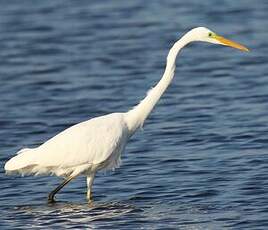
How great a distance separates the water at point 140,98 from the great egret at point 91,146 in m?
0.41

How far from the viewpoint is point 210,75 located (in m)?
19.3

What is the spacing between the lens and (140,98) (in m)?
17.8

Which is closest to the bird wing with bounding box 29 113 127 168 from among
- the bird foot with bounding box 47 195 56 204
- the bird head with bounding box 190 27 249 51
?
the bird foot with bounding box 47 195 56 204

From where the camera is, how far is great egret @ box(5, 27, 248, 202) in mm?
12477

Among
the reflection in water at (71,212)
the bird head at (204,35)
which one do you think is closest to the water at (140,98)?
the reflection in water at (71,212)

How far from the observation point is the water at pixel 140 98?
12250 millimetres

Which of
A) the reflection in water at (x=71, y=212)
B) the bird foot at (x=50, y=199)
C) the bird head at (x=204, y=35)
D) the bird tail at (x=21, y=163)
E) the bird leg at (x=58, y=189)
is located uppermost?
the bird head at (x=204, y=35)

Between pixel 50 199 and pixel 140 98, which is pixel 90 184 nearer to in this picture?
pixel 50 199

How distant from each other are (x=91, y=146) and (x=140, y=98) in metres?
5.36

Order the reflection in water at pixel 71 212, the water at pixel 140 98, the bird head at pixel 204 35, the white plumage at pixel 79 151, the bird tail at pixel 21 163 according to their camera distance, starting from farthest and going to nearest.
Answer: the bird head at pixel 204 35, the white plumage at pixel 79 151, the bird tail at pixel 21 163, the water at pixel 140 98, the reflection in water at pixel 71 212

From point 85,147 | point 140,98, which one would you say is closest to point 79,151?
point 85,147

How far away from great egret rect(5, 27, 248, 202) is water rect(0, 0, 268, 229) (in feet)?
1.35

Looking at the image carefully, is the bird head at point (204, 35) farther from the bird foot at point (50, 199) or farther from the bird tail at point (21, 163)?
the bird foot at point (50, 199)

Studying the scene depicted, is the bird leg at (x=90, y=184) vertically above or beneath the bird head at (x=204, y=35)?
beneath
